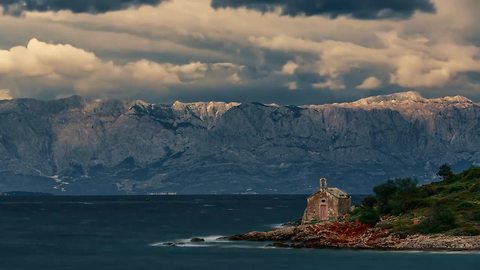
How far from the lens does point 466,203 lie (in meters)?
186

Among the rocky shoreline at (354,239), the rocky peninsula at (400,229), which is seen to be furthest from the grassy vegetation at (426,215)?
the rocky shoreline at (354,239)

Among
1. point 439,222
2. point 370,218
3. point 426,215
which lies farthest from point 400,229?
point 370,218

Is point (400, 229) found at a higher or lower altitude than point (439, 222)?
lower

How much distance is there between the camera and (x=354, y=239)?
17325 centimetres

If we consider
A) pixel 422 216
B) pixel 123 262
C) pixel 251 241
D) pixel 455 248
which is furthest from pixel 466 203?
pixel 123 262

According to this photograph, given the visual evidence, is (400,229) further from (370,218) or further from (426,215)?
(370,218)

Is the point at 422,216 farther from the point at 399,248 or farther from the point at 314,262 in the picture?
the point at 314,262

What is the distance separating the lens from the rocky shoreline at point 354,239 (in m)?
160

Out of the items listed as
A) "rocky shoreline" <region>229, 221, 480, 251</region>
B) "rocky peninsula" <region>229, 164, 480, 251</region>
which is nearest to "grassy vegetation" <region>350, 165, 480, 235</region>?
"rocky peninsula" <region>229, 164, 480, 251</region>

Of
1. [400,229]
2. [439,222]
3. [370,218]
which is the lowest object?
[400,229]

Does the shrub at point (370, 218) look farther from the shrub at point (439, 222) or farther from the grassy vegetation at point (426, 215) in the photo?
the shrub at point (439, 222)

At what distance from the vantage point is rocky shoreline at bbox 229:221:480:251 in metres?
160

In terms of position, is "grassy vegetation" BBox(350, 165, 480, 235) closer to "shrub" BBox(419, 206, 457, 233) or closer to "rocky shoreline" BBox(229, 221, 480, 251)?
"shrub" BBox(419, 206, 457, 233)

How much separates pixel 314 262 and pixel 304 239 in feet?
96.0
